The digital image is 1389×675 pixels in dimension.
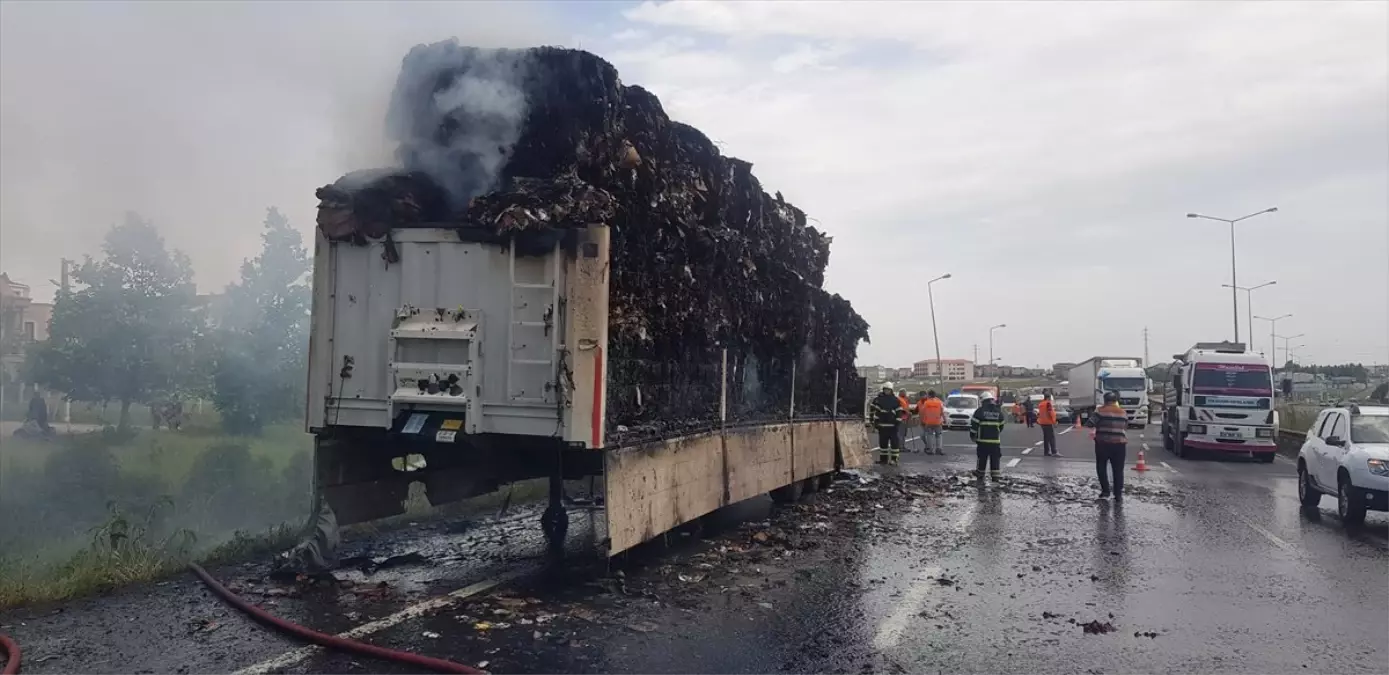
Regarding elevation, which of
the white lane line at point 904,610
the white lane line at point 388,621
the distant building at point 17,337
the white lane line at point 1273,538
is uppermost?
the distant building at point 17,337

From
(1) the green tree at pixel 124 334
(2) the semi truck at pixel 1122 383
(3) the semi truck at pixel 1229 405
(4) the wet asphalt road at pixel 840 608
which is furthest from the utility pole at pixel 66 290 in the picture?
(2) the semi truck at pixel 1122 383

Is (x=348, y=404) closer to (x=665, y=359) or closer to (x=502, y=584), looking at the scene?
(x=502, y=584)

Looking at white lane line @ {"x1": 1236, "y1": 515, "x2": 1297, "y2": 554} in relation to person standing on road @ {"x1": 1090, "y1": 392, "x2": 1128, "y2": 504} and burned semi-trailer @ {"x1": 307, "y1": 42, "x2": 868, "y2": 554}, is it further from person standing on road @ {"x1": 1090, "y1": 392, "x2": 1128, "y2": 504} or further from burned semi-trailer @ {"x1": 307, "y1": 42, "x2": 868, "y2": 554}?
burned semi-trailer @ {"x1": 307, "y1": 42, "x2": 868, "y2": 554}

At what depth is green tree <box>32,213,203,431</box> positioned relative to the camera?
11320 mm

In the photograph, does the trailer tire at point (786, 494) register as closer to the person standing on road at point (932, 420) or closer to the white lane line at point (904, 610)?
the white lane line at point (904, 610)

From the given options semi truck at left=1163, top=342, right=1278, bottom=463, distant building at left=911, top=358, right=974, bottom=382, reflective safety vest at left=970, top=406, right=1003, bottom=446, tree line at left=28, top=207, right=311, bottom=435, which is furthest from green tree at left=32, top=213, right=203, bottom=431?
distant building at left=911, top=358, right=974, bottom=382

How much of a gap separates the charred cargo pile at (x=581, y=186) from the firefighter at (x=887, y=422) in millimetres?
10682

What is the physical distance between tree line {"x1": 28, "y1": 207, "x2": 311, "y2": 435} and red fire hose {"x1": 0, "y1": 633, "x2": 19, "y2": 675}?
6811mm

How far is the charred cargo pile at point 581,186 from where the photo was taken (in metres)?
6.86

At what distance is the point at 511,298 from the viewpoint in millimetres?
6598

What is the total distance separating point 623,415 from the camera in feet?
23.4

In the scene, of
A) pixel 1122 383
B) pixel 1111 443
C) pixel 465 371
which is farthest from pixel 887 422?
pixel 1122 383

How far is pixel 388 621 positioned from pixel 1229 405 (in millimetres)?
21043

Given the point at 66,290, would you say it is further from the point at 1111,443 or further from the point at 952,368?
the point at 952,368
